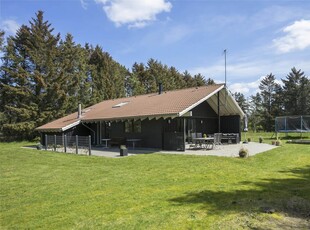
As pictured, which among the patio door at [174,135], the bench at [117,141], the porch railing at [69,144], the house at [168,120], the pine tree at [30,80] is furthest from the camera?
the pine tree at [30,80]

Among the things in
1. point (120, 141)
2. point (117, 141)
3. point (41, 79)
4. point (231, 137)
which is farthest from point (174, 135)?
point (41, 79)

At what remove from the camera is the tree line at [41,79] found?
33.7 metres

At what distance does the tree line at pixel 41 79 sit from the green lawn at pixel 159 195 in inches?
923

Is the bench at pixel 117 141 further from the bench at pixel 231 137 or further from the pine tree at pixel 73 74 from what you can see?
the pine tree at pixel 73 74

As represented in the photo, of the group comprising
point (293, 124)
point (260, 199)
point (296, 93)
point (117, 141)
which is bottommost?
point (260, 199)

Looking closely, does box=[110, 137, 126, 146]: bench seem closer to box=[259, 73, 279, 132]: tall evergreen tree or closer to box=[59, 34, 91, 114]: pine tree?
box=[59, 34, 91, 114]: pine tree

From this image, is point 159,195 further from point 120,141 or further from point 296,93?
point 296,93

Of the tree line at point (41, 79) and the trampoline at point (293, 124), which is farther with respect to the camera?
the tree line at point (41, 79)

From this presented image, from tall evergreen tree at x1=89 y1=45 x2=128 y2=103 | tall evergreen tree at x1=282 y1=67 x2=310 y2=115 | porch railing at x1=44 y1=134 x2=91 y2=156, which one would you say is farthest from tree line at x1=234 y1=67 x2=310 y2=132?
porch railing at x1=44 y1=134 x2=91 y2=156

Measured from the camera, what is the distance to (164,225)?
5.04 meters

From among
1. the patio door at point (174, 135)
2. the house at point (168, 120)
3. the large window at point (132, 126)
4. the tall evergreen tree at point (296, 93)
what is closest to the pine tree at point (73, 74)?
the house at point (168, 120)

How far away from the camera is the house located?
1722 cm

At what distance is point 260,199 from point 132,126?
14.3 meters

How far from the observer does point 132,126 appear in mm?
20344
